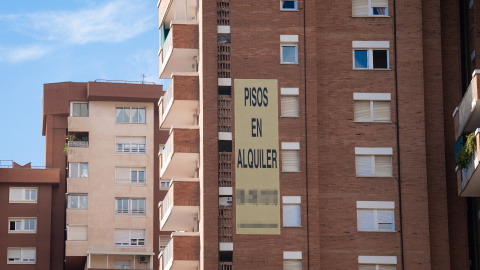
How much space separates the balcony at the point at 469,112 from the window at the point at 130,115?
1607 inches

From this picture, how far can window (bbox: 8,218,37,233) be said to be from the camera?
84188mm

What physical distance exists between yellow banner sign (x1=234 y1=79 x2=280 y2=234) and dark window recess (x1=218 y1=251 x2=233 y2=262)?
1.07 meters

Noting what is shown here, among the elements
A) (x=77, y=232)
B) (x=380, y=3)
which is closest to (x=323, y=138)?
(x=380, y=3)

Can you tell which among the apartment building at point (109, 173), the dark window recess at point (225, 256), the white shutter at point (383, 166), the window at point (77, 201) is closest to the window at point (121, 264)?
the apartment building at point (109, 173)

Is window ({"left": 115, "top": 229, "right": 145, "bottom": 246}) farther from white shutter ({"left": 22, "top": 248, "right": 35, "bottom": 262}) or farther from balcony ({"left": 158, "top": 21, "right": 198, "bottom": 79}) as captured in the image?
balcony ({"left": 158, "top": 21, "right": 198, "bottom": 79})

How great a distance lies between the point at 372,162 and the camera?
161 feet

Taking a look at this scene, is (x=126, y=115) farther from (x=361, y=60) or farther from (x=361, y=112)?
(x=361, y=112)

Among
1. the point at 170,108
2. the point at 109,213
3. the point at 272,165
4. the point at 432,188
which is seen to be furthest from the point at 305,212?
the point at 109,213

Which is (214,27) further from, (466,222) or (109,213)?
(109,213)

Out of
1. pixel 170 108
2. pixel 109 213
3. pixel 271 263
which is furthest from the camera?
pixel 109 213

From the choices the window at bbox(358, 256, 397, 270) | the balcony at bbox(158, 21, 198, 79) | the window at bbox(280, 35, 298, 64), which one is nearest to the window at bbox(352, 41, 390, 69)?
the window at bbox(280, 35, 298, 64)

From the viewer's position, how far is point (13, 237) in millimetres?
83938

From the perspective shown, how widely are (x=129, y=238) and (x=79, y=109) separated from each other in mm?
10888

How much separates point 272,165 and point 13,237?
40740mm
